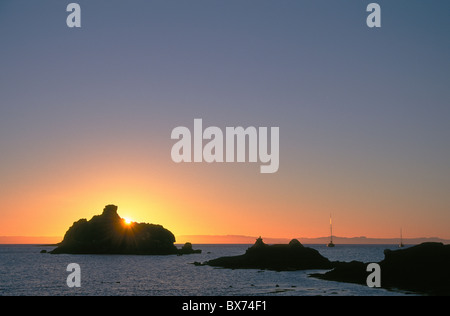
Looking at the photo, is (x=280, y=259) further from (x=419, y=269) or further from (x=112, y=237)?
(x=112, y=237)

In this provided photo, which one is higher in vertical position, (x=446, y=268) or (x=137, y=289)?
(x=446, y=268)

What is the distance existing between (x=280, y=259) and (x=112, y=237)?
357 ft

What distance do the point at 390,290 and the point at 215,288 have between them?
25.3m

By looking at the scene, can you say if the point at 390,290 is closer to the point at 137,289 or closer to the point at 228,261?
the point at 137,289

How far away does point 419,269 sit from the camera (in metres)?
60.1

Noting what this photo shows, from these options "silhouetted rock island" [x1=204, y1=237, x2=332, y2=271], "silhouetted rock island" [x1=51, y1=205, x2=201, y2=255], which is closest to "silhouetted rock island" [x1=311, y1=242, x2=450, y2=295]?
"silhouetted rock island" [x1=204, y1=237, x2=332, y2=271]

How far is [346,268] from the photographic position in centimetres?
7219

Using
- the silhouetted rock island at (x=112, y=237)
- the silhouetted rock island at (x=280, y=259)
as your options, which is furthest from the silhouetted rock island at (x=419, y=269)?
the silhouetted rock island at (x=112, y=237)

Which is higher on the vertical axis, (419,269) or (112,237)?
(419,269)

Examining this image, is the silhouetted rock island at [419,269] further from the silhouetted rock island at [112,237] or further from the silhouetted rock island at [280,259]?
the silhouetted rock island at [112,237]

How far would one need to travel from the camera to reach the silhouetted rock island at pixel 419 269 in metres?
56.8

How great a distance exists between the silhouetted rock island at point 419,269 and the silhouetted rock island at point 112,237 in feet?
455

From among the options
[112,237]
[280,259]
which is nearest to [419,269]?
[280,259]
